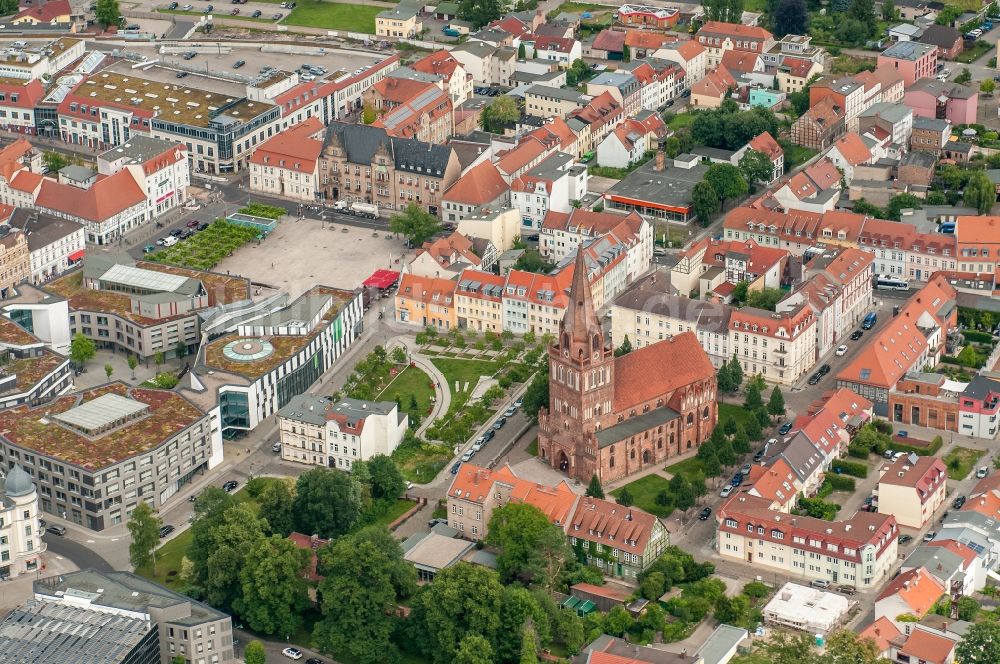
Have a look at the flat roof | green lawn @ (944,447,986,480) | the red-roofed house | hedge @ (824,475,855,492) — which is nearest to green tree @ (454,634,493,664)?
the red-roofed house

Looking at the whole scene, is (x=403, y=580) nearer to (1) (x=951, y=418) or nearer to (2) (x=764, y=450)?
(2) (x=764, y=450)

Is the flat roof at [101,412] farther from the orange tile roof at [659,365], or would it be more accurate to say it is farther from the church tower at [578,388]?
the orange tile roof at [659,365]

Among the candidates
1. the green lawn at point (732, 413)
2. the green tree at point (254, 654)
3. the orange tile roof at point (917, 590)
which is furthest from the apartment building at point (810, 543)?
the green tree at point (254, 654)

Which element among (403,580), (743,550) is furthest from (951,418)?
(403,580)

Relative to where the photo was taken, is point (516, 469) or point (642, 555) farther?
point (516, 469)

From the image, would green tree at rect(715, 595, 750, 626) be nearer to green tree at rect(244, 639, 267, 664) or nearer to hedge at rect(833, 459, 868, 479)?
hedge at rect(833, 459, 868, 479)
